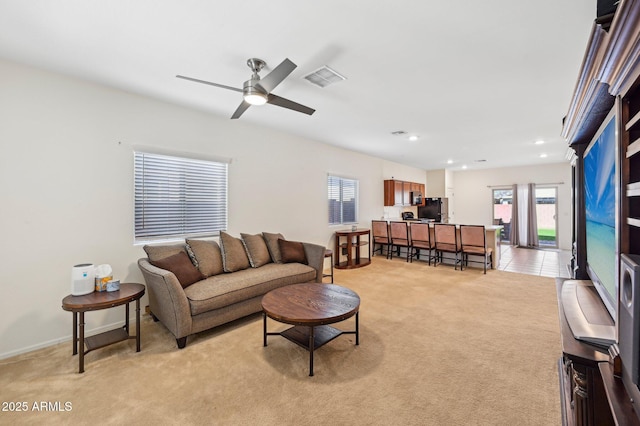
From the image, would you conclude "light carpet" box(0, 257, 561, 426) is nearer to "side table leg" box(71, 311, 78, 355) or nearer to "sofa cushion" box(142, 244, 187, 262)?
"side table leg" box(71, 311, 78, 355)

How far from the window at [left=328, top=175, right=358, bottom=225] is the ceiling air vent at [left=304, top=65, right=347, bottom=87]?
2.94m

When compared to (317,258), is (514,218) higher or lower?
higher

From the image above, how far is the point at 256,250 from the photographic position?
12.1 feet

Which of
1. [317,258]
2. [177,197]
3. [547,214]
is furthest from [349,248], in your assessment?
[547,214]

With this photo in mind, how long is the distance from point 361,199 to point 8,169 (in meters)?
5.60

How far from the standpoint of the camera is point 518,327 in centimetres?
292

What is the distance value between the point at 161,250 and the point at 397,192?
234 inches

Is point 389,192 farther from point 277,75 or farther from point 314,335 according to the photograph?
point 277,75

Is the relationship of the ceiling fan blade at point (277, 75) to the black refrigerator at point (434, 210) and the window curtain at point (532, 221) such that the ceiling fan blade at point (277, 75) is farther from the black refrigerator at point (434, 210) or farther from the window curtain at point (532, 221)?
the window curtain at point (532, 221)

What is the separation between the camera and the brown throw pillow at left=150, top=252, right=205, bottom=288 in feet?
9.01

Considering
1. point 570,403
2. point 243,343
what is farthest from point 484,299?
point 243,343

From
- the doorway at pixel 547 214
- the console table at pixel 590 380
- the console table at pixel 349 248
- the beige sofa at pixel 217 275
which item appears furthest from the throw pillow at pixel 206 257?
the doorway at pixel 547 214

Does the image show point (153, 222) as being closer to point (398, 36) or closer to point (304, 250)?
point (304, 250)

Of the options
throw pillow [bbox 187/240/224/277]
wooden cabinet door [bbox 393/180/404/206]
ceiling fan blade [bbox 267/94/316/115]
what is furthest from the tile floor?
throw pillow [bbox 187/240/224/277]
